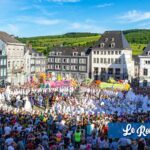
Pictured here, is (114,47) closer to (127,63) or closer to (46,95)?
(127,63)

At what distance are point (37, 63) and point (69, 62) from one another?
7.84 metres

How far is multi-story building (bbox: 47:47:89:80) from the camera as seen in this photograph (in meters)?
105

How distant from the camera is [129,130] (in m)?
23.2

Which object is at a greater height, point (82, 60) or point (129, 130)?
point (82, 60)

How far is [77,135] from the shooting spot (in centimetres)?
2625


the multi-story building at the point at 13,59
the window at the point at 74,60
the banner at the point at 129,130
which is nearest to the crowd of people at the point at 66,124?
the banner at the point at 129,130

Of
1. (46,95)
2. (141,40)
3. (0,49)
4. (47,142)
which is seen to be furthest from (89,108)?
(141,40)

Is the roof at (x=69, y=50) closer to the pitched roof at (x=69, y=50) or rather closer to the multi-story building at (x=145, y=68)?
the pitched roof at (x=69, y=50)

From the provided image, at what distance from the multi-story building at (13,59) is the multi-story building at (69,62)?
13.9 metres

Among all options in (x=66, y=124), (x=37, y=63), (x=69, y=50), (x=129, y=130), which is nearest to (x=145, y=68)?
(x=69, y=50)

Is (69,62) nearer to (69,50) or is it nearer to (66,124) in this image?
(69,50)

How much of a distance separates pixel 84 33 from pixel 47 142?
174 metres

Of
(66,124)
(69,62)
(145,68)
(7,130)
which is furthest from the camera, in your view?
(69,62)

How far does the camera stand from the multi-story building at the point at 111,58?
100 metres
